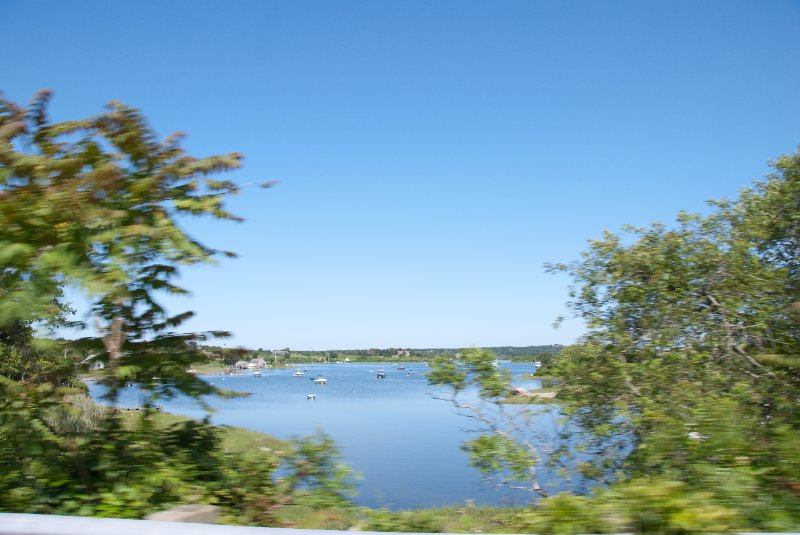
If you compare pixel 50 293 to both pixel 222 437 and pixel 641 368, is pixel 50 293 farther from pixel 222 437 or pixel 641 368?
pixel 641 368

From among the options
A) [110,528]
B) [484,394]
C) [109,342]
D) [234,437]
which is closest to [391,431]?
[484,394]

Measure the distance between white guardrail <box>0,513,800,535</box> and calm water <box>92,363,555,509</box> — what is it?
9.21 ft

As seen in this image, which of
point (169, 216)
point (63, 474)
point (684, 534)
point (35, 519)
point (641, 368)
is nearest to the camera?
point (35, 519)

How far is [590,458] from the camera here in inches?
291

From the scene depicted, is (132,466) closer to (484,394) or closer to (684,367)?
(484,394)

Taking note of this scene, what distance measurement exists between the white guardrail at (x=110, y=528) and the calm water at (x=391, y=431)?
281cm

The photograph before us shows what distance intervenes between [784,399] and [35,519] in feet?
25.5

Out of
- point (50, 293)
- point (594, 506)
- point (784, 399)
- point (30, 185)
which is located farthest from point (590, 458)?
point (30, 185)

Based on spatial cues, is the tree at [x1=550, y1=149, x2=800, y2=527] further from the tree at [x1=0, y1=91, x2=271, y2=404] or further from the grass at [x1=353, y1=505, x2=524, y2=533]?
the tree at [x1=0, y1=91, x2=271, y2=404]

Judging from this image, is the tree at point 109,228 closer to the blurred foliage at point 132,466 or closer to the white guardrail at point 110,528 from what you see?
the blurred foliage at point 132,466

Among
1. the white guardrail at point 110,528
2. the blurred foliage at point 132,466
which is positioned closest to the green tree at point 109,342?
the blurred foliage at point 132,466

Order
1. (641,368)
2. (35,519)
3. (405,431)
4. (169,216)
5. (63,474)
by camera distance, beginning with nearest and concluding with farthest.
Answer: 1. (35,519)
2. (63,474)
3. (169,216)
4. (641,368)
5. (405,431)

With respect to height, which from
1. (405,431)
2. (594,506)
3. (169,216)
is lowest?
(405,431)

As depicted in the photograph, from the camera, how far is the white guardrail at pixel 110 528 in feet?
7.41
